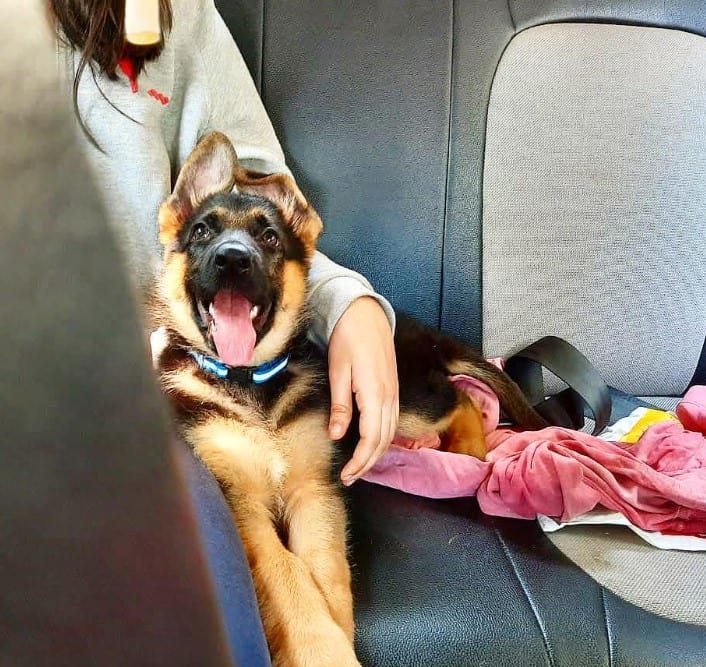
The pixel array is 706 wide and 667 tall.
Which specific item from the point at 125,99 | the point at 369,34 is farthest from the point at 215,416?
the point at 369,34

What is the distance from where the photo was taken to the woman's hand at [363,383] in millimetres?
1202

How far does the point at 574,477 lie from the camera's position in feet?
3.82

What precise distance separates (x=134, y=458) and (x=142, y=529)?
3 cm

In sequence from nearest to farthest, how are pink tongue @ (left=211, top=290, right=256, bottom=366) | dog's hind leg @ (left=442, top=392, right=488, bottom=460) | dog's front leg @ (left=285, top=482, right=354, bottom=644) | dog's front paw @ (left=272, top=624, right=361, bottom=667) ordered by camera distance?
1. dog's front paw @ (left=272, top=624, right=361, bottom=667)
2. dog's front leg @ (left=285, top=482, right=354, bottom=644)
3. pink tongue @ (left=211, top=290, right=256, bottom=366)
4. dog's hind leg @ (left=442, top=392, right=488, bottom=460)

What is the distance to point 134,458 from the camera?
29cm

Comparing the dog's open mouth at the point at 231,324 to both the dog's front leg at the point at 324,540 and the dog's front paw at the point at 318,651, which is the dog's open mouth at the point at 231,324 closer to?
the dog's front leg at the point at 324,540

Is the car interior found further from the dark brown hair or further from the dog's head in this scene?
the dark brown hair

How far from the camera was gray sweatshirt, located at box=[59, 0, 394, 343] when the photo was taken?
4.28 ft

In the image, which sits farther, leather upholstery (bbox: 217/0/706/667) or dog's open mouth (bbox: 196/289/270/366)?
leather upholstery (bbox: 217/0/706/667)

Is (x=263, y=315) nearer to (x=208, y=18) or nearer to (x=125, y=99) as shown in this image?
(x=125, y=99)

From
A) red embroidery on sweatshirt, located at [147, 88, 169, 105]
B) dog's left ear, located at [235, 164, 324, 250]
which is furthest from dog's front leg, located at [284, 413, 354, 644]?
red embroidery on sweatshirt, located at [147, 88, 169, 105]

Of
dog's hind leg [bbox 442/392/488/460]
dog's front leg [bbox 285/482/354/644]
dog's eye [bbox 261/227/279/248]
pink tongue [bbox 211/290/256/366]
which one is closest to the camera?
dog's front leg [bbox 285/482/354/644]

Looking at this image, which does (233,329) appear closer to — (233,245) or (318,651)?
(233,245)

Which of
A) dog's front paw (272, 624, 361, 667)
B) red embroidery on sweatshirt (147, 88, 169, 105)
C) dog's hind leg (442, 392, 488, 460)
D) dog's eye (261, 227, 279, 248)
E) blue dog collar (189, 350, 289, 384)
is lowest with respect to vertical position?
dog's hind leg (442, 392, 488, 460)
